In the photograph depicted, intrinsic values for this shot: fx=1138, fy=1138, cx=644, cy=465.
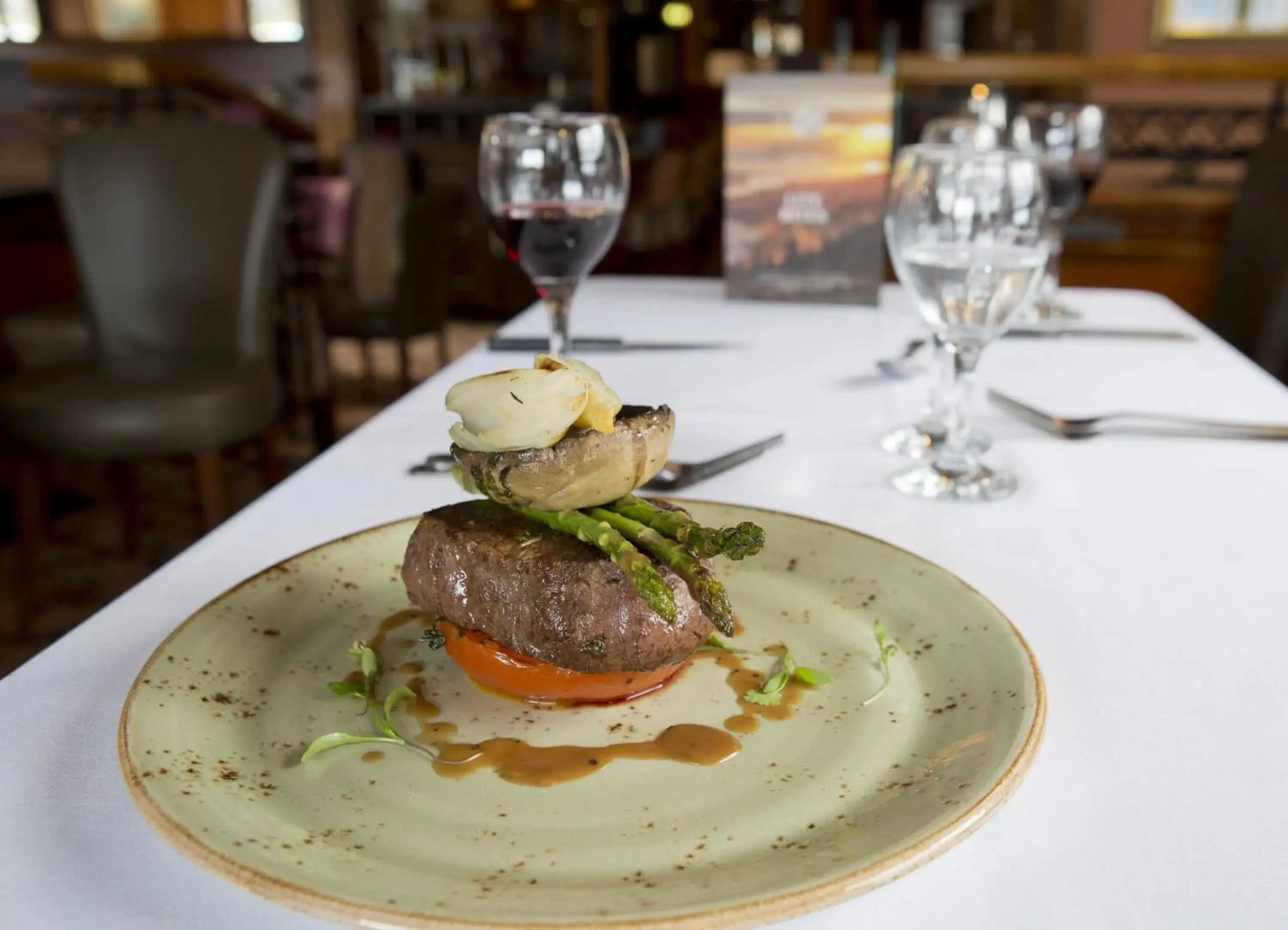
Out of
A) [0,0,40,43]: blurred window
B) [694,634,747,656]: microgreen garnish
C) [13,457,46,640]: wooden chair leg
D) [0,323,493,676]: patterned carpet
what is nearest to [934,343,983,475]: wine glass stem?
[694,634,747,656]: microgreen garnish

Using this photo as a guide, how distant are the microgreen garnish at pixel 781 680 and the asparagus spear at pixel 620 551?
7 cm

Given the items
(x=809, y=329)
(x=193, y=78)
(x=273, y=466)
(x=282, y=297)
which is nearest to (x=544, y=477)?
(x=809, y=329)

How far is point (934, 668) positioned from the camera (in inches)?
23.5

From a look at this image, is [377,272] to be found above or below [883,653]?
below

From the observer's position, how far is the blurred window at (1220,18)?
7477 millimetres

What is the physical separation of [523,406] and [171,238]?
237 cm

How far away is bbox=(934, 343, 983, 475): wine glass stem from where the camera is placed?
97 centimetres

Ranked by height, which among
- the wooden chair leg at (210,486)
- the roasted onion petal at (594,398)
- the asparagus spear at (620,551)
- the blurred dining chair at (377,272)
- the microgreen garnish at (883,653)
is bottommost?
the wooden chair leg at (210,486)

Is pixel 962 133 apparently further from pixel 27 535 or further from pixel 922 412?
pixel 27 535

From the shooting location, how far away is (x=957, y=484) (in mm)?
942

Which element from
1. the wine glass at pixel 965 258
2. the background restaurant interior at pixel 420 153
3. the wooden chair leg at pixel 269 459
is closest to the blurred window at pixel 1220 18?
the background restaurant interior at pixel 420 153

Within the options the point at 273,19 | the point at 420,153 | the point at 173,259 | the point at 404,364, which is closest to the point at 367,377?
the point at 404,364

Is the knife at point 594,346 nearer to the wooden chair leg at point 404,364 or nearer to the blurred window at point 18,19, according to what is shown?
the wooden chair leg at point 404,364

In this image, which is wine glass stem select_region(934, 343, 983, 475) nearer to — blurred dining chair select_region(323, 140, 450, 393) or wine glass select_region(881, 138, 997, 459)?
wine glass select_region(881, 138, 997, 459)
